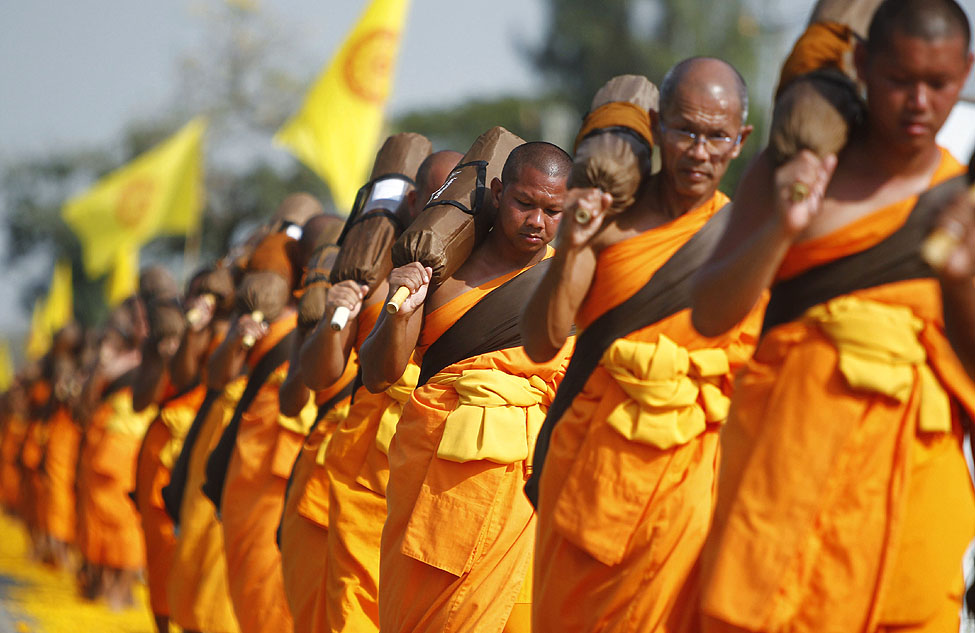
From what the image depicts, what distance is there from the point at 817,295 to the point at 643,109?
852 millimetres

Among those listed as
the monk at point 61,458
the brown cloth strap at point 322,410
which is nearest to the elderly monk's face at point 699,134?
the brown cloth strap at point 322,410

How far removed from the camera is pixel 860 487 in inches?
108

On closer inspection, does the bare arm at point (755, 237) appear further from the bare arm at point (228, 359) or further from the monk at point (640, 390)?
the bare arm at point (228, 359)

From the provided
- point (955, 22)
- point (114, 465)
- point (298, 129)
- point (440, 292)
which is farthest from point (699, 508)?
point (298, 129)

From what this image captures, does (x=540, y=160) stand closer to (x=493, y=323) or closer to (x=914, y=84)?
(x=493, y=323)

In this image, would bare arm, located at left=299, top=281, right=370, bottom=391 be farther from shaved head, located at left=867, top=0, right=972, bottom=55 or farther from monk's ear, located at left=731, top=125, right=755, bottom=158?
shaved head, located at left=867, top=0, right=972, bottom=55

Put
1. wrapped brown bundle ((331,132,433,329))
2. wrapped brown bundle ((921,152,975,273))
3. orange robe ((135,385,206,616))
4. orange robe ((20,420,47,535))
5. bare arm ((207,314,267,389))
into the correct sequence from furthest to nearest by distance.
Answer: orange robe ((20,420,47,535))
orange robe ((135,385,206,616))
bare arm ((207,314,267,389))
wrapped brown bundle ((331,132,433,329))
wrapped brown bundle ((921,152,975,273))

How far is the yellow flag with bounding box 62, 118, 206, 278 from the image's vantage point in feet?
52.7

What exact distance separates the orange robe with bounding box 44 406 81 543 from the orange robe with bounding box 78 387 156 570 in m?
3.63

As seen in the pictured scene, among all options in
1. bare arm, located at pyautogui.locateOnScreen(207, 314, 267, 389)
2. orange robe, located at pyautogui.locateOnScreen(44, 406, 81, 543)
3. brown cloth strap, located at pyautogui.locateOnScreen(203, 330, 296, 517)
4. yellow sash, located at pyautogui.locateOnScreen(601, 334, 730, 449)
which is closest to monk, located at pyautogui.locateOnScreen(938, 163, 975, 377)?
yellow sash, located at pyautogui.locateOnScreen(601, 334, 730, 449)

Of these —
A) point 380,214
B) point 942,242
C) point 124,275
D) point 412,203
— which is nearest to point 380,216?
point 380,214

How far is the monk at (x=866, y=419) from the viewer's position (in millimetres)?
2734

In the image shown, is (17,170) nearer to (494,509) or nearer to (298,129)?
(298,129)

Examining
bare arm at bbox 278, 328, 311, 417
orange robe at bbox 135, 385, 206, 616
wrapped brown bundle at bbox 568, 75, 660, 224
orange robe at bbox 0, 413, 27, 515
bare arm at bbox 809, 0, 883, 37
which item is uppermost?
bare arm at bbox 809, 0, 883, 37
